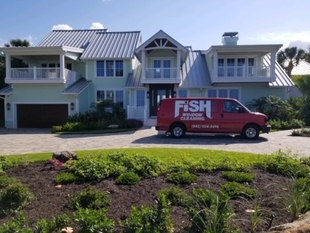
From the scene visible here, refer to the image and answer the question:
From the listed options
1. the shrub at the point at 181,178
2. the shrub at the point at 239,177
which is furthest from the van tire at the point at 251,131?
the shrub at the point at 181,178

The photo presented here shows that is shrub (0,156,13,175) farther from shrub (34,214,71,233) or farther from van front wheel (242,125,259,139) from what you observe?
van front wheel (242,125,259,139)

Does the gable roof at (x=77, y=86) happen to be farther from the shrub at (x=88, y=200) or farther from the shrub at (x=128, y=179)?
the shrub at (x=88, y=200)

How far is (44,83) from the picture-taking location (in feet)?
80.3

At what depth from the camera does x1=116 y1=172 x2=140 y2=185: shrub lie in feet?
19.4

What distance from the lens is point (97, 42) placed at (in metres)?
28.3

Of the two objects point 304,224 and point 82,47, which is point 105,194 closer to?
point 304,224

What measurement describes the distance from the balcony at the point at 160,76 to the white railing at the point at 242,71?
3.39 metres

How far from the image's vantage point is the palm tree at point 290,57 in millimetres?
43231

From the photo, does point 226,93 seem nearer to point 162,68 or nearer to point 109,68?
point 162,68

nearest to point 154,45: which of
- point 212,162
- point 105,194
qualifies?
point 212,162

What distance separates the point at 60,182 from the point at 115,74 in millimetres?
21322

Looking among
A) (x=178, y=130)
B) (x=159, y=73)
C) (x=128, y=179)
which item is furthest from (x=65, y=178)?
(x=159, y=73)

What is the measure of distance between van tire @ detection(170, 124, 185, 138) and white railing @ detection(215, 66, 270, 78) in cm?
969

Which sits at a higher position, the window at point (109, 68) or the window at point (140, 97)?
the window at point (109, 68)
